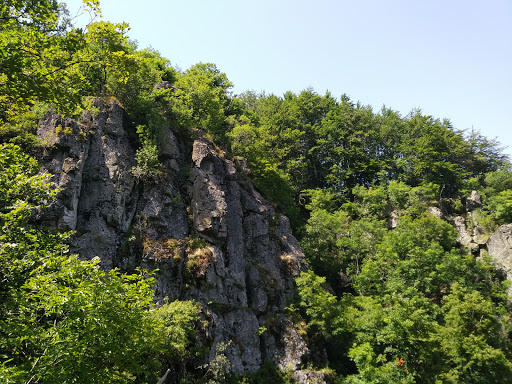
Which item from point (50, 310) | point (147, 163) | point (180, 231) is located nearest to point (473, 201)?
point (180, 231)

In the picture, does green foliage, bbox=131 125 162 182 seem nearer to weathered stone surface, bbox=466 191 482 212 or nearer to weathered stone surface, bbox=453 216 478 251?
weathered stone surface, bbox=453 216 478 251

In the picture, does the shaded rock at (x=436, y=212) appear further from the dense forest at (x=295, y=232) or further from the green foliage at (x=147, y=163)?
the green foliage at (x=147, y=163)

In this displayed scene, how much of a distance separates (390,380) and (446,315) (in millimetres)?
7361

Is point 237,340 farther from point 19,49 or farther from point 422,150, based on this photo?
point 422,150

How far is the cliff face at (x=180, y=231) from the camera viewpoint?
1822cm

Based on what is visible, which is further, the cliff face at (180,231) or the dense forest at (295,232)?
the cliff face at (180,231)

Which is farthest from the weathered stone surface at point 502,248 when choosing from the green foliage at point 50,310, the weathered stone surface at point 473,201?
the green foliage at point 50,310

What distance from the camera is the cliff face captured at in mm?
18219

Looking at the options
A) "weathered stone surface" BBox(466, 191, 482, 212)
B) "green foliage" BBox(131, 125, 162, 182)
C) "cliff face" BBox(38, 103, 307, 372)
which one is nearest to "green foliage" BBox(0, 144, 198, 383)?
"cliff face" BBox(38, 103, 307, 372)

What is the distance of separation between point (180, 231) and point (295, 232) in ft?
41.5

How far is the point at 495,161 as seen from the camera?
45.3m

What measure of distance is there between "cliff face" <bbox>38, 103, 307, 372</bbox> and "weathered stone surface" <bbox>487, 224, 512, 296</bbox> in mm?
19593

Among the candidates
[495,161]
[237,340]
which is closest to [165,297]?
[237,340]

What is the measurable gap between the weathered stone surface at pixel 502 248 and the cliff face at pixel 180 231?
19593 mm
